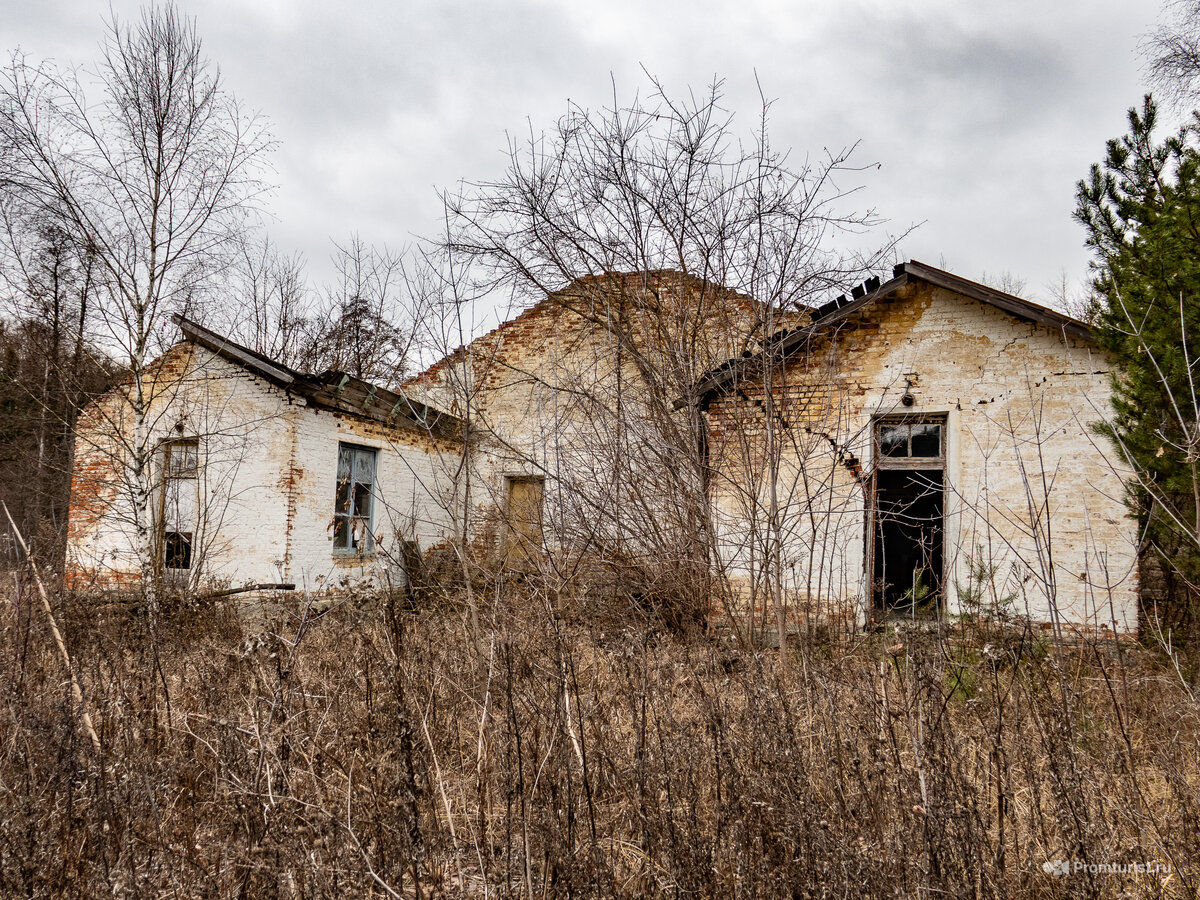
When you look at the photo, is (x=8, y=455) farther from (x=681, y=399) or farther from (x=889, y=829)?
(x=889, y=829)

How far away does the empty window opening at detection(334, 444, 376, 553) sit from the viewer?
10.6 m

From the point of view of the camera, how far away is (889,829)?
2.28 m

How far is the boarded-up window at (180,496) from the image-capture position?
31.2 feet

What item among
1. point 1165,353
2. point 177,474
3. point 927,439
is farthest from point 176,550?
point 1165,353

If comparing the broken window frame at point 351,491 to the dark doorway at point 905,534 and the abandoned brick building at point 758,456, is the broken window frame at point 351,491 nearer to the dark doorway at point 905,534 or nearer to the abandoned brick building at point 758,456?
the abandoned brick building at point 758,456

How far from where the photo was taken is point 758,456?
7.55m

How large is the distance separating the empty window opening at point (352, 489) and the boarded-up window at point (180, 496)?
184 cm

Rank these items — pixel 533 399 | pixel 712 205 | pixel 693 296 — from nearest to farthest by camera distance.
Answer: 1. pixel 712 205
2. pixel 693 296
3. pixel 533 399

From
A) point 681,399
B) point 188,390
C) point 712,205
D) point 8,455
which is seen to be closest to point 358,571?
point 188,390

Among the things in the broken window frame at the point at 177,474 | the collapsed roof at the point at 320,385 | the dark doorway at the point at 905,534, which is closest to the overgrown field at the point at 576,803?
the dark doorway at the point at 905,534

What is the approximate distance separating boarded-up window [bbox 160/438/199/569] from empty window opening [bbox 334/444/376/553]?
6.03 ft

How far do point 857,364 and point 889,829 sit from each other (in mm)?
6456

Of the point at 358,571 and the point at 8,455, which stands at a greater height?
the point at 8,455

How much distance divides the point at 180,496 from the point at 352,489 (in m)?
2.25
